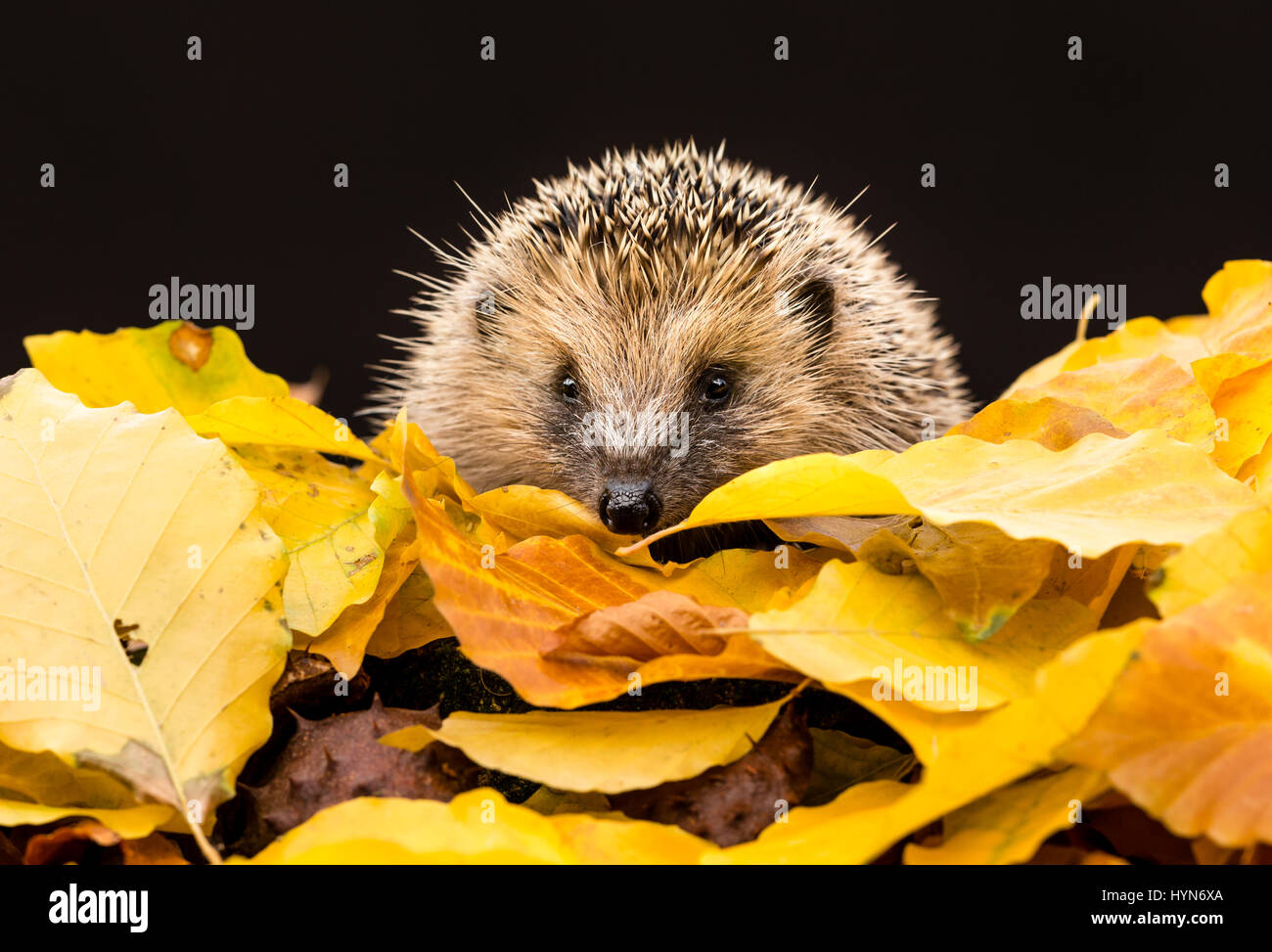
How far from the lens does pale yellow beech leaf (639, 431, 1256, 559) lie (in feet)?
2.76

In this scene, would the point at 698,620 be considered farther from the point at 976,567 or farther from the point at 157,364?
the point at 157,364

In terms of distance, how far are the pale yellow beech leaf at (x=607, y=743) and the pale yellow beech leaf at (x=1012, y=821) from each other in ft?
0.54

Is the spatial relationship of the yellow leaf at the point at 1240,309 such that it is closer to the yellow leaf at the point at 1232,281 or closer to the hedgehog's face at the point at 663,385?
the yellow leaf at the point at 1232,281

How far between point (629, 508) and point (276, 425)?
1.64ft

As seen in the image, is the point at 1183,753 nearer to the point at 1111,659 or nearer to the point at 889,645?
the point at 1111,659

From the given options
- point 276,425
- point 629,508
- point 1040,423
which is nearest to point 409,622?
point 276,425

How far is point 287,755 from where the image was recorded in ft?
3.04

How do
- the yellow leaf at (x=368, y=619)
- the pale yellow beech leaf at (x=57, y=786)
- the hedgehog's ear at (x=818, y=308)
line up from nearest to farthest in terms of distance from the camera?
the pale yellow beech leaf at (x=57, y=786) < the yellow leaf at (x=368, y=619) < the hedgehog's ear at (x=818, y=308)

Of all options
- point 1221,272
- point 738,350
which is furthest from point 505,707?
point 1221,272

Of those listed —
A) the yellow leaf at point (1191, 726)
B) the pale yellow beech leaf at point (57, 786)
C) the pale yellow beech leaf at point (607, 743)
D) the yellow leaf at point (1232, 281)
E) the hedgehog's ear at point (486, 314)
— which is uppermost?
the hedgehog's ear at point (486, 314)

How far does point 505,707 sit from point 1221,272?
1106 mm

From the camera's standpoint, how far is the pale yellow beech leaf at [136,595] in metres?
0.85

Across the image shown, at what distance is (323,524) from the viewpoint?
118 centimetres

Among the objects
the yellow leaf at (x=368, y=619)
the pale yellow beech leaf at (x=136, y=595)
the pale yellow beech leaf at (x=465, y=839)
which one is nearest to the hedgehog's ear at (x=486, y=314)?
the yellow leaf at (x=368, y=619)
